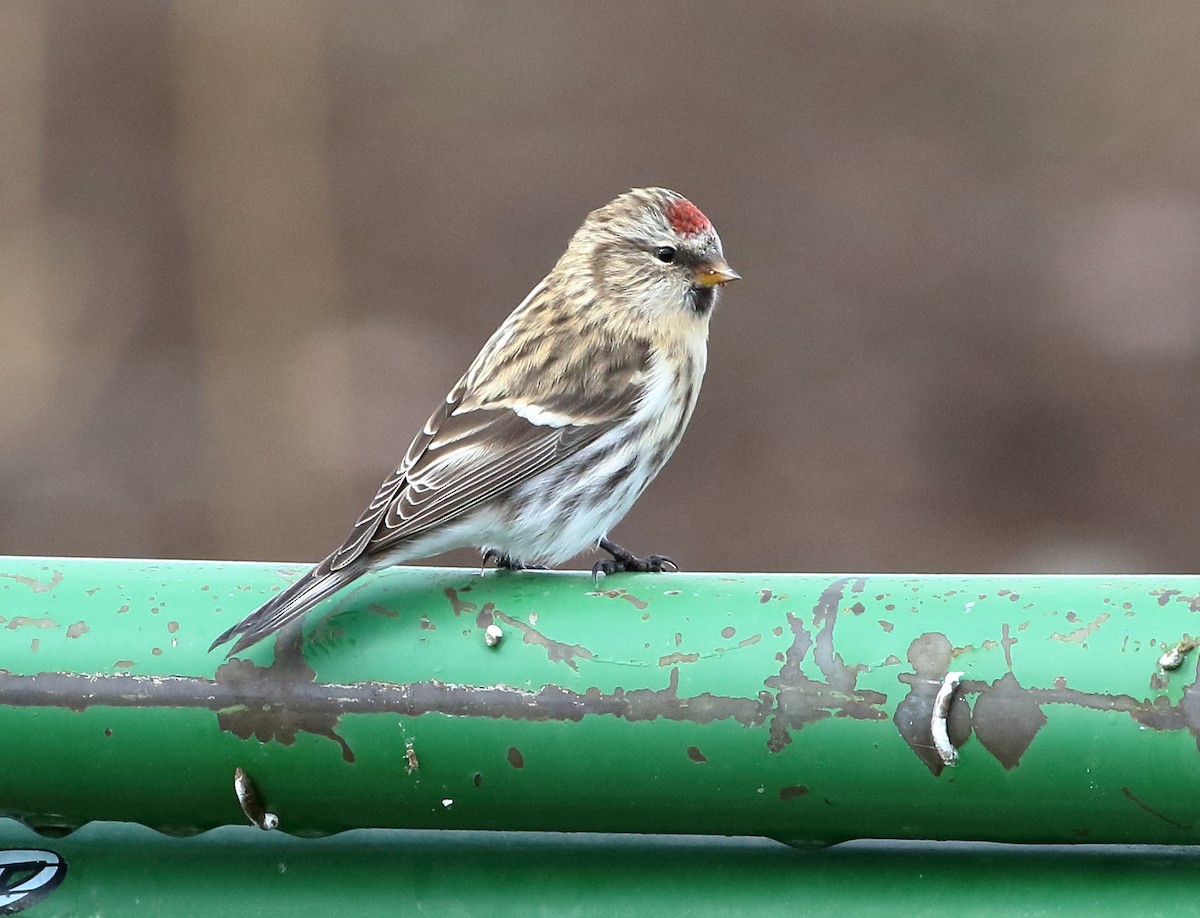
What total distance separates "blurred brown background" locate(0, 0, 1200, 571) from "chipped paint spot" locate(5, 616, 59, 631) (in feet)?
14.7

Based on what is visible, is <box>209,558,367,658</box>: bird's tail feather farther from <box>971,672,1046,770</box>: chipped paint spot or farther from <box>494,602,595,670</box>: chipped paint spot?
<box>971,672,1046,770</box>: chipped paint spot

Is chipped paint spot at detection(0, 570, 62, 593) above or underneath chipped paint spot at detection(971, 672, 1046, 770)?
above

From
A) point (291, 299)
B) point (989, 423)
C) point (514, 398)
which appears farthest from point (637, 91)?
point (514, 398)

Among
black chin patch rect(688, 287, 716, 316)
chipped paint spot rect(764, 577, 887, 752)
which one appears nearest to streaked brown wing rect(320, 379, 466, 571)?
black chin patch rect(688, 287, 716, 316)

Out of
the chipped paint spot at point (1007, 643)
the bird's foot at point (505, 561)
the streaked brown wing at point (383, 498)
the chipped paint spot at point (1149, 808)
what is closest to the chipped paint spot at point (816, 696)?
the chipped paint spot at point (1007, 643)

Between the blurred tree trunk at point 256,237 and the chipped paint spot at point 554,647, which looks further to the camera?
the blurred tree trunk at point 256,237

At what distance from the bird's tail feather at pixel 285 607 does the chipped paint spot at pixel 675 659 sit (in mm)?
415

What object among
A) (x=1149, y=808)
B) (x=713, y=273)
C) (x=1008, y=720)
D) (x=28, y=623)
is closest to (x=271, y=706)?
(x=28, y=623)

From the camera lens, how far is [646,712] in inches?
73.9

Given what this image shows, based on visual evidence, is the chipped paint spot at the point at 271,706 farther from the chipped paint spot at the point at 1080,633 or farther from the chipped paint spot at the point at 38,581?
the chipped paint spot at the point at 1080,633

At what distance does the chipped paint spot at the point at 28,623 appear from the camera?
6.39ft

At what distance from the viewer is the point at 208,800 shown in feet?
6.37

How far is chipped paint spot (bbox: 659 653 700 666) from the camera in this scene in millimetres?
1902

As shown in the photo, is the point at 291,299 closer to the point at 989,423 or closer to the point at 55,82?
the point at 55,82
